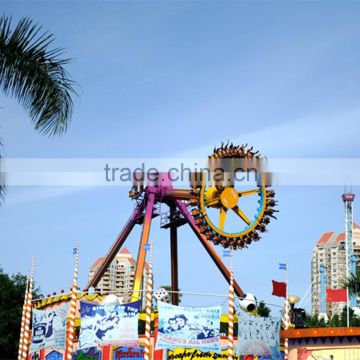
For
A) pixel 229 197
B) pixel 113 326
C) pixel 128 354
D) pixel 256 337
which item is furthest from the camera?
pixel 229 197

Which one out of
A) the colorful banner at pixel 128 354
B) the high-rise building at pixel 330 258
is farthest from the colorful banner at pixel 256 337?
the high-rise building at pixel 330 258

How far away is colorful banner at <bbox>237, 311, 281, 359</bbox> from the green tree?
30003 mm

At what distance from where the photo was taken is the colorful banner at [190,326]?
21750 mm

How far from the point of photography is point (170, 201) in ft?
146

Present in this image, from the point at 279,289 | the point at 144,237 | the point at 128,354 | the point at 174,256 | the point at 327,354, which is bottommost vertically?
the point at 128,354

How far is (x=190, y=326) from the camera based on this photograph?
71.8 ft

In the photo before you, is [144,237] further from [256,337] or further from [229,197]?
[256,337]

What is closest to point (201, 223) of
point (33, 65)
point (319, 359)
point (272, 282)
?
point (272, 282)

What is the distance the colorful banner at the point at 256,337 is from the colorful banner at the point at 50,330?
6.55 m

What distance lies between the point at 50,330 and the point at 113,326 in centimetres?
319

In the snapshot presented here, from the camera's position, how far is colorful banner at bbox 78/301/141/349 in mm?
22875

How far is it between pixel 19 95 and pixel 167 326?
1221 cm

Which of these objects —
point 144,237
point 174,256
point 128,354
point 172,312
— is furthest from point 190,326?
point 174,256

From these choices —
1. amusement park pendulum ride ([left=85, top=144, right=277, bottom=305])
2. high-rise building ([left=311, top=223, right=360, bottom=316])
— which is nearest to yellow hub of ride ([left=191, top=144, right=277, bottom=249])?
amusement park pendulum ride ([left=85, top=144, right=277, bottom=305])
